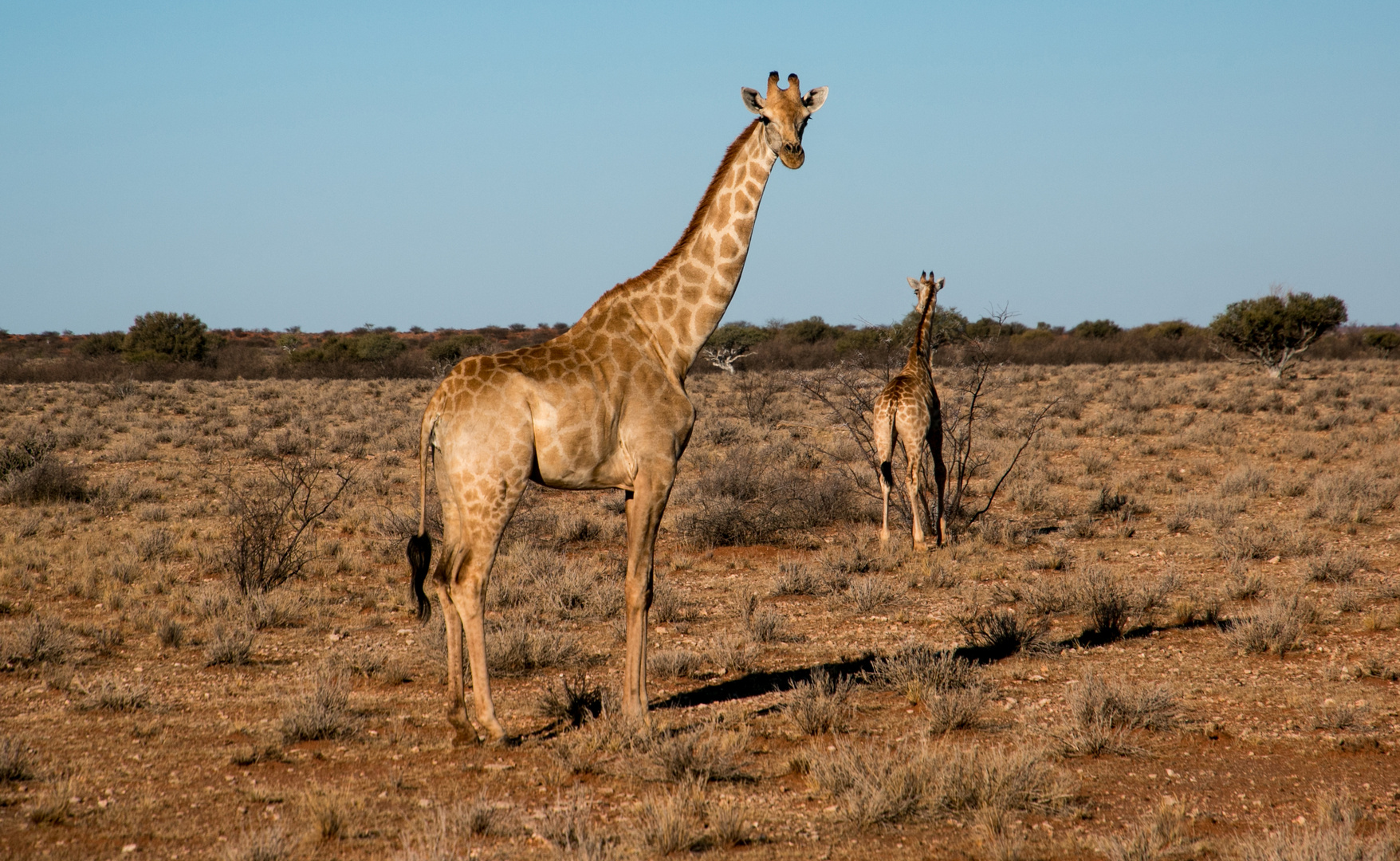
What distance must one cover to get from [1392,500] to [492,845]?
15.3 meters

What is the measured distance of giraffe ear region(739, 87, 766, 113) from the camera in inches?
253

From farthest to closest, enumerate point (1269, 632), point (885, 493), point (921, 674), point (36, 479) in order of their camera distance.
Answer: point (36, 479), point (885, 493), point (1269, 632), point (921, 674)

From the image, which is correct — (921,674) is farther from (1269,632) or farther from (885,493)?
(885,493)

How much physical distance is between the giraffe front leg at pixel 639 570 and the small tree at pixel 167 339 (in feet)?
166

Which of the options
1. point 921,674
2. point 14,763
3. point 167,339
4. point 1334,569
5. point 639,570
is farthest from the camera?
point 167,339

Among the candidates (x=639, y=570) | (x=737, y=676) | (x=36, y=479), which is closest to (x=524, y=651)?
(x=737, y=676)

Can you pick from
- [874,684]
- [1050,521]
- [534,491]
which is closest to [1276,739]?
[874,684]

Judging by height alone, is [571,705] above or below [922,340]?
below

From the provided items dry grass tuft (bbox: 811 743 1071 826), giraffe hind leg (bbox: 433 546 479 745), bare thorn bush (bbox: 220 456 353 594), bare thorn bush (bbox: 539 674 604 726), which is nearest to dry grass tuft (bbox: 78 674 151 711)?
giraffe hind leg (bbox: 433 546 479 745)

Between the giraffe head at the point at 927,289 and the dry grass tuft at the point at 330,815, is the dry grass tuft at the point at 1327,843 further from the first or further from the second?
the giraffe head at the point at 927,289

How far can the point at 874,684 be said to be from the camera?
754 centimetres

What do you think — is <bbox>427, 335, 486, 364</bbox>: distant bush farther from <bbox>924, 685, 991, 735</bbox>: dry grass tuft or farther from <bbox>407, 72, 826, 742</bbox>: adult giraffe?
<bbox>924, 685, 991, 735</bbox>: dry grass tuft

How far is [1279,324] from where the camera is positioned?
40.5m

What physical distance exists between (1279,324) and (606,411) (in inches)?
1646
